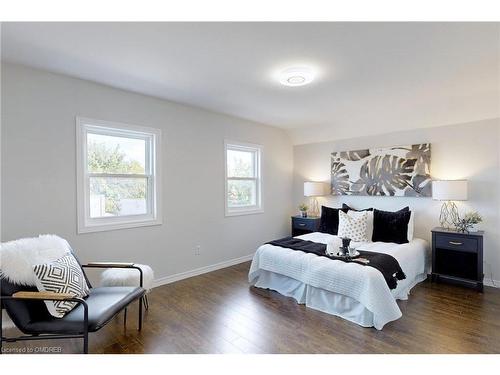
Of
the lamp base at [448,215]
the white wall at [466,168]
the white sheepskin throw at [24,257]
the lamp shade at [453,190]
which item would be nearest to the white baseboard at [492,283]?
the white wall at [466,168]

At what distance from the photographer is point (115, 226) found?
3180 millimetres

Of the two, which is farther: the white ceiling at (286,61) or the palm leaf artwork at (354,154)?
the palm leaf artwork at (354,154)

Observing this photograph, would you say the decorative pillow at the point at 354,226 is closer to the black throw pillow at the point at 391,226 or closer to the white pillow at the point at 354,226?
the white pillow at the point at 354,226

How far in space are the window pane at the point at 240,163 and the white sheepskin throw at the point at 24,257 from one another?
9.16 ft

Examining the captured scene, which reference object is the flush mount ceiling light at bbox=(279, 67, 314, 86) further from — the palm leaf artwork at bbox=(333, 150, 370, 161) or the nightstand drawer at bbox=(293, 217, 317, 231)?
the nightstand drawer at bbox=(293, 217, 317, 231)

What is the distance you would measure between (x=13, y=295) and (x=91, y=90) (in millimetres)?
2195

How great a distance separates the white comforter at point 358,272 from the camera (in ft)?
7.99

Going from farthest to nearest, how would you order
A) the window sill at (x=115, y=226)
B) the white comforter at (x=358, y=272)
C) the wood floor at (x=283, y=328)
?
the window sill at (x=115, y=226) → the white comforter at (x=358, y=272) → the wood floor at (x=283, y=328)

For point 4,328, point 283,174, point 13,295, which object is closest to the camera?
point 13,295

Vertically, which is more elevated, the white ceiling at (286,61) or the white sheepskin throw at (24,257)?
the white ceiling at (286,61)

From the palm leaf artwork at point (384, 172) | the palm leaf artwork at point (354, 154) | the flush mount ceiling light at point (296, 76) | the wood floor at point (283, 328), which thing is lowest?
the wood floor at point (283, 328)
